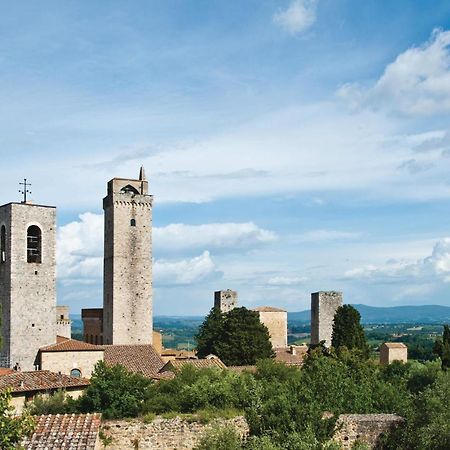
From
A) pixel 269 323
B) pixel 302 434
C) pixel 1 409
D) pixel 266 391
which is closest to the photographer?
pixel 1 409

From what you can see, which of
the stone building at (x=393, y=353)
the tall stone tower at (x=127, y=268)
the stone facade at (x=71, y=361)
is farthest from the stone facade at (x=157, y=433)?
the stone building at (x=393, y=353)

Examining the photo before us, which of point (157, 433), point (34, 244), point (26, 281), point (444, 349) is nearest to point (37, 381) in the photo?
point (26, 281)

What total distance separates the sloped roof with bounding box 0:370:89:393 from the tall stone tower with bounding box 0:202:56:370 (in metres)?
8.95

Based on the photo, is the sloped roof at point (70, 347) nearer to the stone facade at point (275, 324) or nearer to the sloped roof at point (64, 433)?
the sloped roof at point (64, 433)

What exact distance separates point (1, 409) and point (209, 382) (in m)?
9.71

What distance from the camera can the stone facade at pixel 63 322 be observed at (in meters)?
65.5

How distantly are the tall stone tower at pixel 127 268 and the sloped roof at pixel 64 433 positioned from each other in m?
41.8

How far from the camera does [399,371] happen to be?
43.0m

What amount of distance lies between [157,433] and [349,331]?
32452 mm

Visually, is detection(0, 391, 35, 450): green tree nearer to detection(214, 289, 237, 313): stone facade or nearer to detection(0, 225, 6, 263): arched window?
detection(0, 225, 6, 263): arched window

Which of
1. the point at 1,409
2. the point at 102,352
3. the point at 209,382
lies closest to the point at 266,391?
the point at 209,382

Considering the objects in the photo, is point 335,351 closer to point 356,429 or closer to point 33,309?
point 33,309

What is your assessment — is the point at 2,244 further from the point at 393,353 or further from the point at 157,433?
the point at 393,353

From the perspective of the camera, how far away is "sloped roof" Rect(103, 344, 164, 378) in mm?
40656
